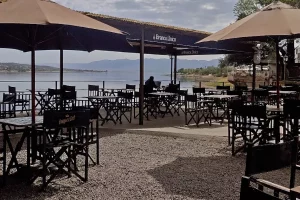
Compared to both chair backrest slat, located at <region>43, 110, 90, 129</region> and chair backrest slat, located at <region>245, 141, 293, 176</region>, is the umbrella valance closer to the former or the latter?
chair backrest slat, located at <region>43, 110, 90, 129</region>

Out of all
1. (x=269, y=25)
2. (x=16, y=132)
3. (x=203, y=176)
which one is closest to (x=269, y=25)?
(x=269, y=25)

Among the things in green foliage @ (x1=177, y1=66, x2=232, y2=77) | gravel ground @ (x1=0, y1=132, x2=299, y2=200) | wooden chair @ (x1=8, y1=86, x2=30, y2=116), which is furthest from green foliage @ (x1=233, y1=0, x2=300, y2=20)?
gravel ground @ (x1=0, y1=132, x2=299, y2=200)

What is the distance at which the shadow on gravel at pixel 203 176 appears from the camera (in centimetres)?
418

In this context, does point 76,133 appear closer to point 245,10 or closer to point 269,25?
point 269,25

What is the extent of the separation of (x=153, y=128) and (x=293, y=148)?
19.2 ft

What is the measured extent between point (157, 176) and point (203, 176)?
0.57m

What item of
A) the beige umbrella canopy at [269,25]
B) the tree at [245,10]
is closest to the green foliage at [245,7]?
the tree at [245,10]

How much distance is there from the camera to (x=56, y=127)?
14.0ft

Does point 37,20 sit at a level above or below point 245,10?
below

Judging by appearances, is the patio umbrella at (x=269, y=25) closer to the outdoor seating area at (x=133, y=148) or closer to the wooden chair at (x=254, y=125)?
the outdoor seating area at (x=133, y=148)

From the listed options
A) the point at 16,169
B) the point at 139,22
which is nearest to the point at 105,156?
the point at 16,169

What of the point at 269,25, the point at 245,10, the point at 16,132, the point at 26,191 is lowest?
the point at 26,191

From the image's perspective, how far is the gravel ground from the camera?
13.5 ft

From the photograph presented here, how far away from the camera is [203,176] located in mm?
4855
